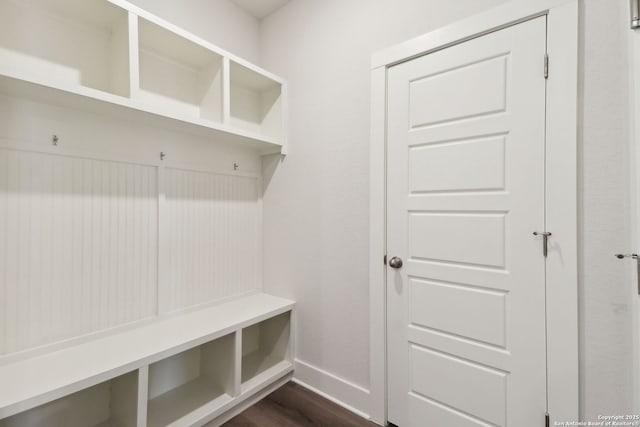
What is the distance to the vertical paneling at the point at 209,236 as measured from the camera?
1.83 metres

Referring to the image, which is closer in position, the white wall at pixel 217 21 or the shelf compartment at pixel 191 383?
the shelf compartment at pixel 191 383

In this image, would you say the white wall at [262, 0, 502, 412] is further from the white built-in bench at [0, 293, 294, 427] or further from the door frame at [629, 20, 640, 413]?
the door frame at [629, 20, 640, 413]

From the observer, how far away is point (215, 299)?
2.03 m

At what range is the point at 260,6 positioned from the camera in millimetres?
2207

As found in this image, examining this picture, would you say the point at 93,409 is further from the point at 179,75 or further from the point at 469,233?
the point at 469,233

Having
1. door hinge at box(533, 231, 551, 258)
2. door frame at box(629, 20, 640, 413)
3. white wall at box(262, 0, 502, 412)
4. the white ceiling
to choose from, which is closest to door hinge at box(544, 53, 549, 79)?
door frame at box(629, 20, 640, 413)

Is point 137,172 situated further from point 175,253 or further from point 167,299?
point 167,299

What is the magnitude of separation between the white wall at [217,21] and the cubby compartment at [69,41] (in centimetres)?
31

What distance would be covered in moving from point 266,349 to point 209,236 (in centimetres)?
102

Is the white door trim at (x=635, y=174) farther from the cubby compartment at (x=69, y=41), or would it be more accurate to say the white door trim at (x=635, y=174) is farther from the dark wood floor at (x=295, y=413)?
the cubby compartment at (x=69, y=41)

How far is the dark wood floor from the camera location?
1.67 m

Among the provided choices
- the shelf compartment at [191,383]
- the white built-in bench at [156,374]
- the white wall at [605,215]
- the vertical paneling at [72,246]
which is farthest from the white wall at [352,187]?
the vertical paneling at [72,246]

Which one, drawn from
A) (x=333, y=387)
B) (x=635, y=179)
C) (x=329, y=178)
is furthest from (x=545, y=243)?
(x=333, y=387)

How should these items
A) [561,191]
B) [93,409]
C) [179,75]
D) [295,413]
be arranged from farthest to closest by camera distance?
1. [179,75]
2. [295,413]
3. [93,409]
4. [561,191]
